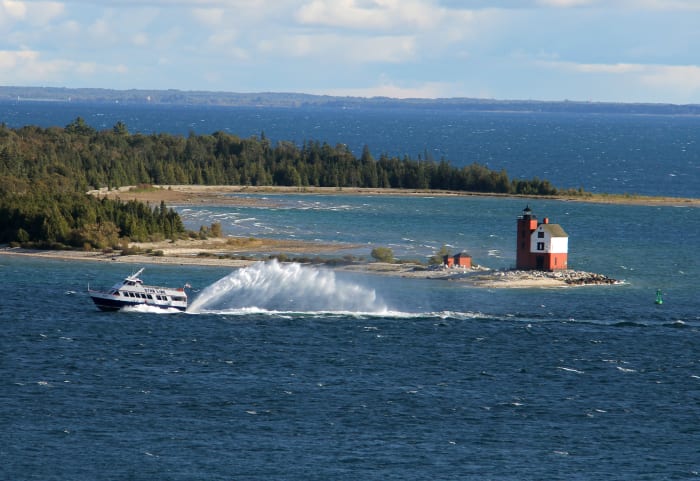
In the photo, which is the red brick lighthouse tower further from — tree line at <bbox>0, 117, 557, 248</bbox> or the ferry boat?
tree line at <bbox>0, 117, 557, 248</bbox>

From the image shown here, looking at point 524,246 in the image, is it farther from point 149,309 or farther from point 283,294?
point 149,309

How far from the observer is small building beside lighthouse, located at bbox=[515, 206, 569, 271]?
380 feet

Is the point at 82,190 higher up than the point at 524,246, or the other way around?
the point at 82,190

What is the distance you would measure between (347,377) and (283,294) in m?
28.2

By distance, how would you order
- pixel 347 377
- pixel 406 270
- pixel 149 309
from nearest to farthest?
pixel 347 377 < pixel 149 309 < pixel 406 270

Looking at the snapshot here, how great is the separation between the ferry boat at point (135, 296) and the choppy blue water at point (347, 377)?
1171 millimetres

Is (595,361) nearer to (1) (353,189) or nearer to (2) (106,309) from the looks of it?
(2) (106,309)

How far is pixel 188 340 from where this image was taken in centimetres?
8669

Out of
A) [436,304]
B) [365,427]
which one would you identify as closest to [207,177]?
[436,304]

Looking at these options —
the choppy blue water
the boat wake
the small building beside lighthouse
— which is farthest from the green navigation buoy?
the boat wake

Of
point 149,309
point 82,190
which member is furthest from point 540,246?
point 82,190

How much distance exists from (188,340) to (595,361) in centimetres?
2493

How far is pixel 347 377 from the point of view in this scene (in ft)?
251

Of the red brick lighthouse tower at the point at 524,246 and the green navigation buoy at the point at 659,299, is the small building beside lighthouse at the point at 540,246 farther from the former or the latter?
the green navigation buoy at the point at 659,299
